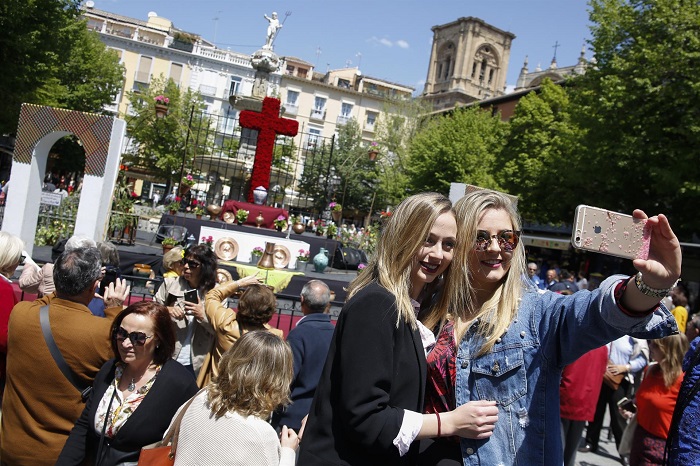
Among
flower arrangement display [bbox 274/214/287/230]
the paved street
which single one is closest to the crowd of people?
the paved street

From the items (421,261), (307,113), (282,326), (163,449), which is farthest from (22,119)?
(307,113)

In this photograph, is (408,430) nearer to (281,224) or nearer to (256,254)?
(256,254)

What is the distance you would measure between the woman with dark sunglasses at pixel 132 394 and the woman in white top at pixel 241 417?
0.31 m

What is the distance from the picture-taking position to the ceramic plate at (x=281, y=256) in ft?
39.2

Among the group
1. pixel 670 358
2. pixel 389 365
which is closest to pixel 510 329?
pixel 389 365

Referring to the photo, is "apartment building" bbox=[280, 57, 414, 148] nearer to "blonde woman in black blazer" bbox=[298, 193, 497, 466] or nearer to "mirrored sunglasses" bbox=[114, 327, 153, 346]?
"mirrored sunglasses" bbox=[114, 327, 153, 346]

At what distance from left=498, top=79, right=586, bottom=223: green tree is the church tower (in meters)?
42.5

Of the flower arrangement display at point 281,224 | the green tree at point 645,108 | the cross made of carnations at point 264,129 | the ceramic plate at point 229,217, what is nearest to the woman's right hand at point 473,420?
the flower arrangement display at point 281,224

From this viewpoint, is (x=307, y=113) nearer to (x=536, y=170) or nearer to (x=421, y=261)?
(x=536, y=170)

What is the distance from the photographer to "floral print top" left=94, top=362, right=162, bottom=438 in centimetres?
263

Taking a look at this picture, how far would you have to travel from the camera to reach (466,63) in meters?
72.3

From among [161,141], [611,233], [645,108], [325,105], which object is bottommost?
[611,233]

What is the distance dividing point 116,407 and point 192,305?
1.34 metres

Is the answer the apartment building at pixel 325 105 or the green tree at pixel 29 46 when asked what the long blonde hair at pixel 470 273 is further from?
the apartment building at pixel 325 105
